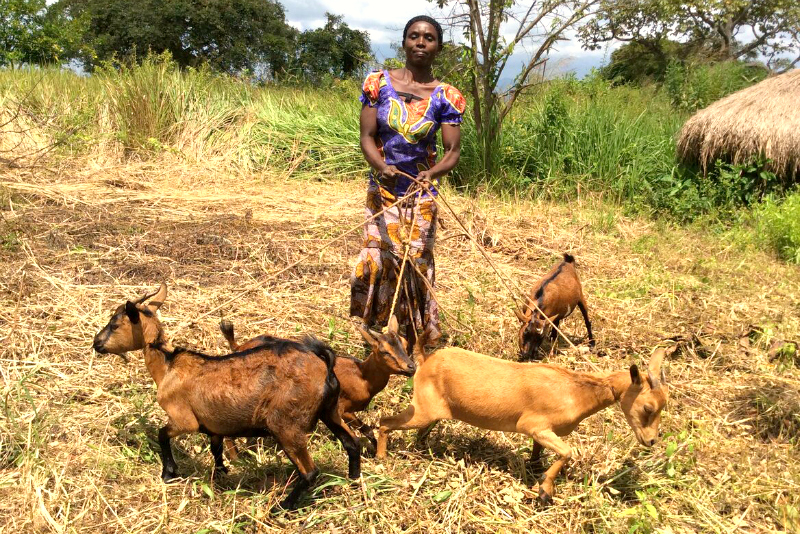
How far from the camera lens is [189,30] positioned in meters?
31.5

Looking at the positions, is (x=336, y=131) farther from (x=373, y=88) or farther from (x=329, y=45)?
(x=329, y=45)

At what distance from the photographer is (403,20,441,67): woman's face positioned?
12.9 feet

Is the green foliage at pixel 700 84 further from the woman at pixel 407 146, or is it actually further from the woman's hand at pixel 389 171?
the woman's hand at pixel 389 171

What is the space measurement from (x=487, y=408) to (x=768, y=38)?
92.9 feet

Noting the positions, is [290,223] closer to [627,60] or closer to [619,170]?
[619,170]

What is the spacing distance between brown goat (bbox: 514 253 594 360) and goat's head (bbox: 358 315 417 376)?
137 centimetres

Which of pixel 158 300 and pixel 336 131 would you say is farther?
pixel 336 131

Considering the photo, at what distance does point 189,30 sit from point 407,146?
31652mm

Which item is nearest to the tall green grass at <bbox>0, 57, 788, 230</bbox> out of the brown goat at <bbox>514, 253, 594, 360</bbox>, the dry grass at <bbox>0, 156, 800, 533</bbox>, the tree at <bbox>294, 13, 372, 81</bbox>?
the dry grass at <bbox>0, 156, 800, 533</bbox>

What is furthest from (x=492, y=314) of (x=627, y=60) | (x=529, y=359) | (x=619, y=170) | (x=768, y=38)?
(x=768, y=38)

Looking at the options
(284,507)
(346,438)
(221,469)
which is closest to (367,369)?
(346,438)

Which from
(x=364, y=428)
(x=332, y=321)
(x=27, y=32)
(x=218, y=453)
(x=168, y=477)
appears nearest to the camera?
(x=168, y=477)

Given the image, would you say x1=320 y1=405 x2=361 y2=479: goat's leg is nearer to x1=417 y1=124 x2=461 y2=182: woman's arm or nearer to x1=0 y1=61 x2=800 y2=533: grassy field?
x1=0 y1=61 x2=800 y2=533: grassy field

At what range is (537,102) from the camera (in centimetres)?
1040
